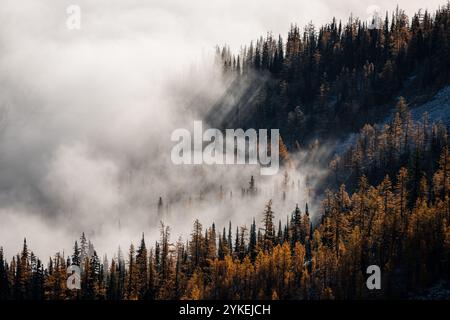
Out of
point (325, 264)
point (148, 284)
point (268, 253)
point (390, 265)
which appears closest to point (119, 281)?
point (148, 284)

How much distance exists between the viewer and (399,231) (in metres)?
144

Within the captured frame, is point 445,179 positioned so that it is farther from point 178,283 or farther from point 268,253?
point 178,283

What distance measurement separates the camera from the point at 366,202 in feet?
538

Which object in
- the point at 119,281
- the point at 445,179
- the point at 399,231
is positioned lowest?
the point at 119,281

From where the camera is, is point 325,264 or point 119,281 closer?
point 325,264

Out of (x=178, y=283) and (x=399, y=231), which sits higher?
(x=399, y=231)

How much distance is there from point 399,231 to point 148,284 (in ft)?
179

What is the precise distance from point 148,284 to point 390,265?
53.4 meters
